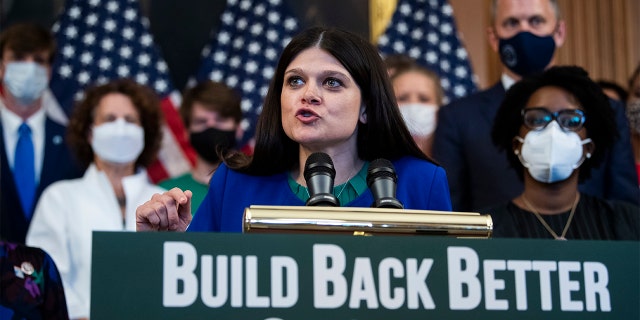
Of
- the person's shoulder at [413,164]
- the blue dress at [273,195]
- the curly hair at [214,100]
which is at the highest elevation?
the curly hair at [214,100]


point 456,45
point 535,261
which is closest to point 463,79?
point 456,45

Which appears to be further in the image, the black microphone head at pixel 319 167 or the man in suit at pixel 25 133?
the man in suit at pixel 25 133

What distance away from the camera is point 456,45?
7168mm

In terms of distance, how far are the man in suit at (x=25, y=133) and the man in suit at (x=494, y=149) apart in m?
2.40

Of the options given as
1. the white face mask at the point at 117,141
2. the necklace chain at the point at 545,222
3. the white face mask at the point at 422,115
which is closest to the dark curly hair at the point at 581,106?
the necklace chain at the point at 545,222

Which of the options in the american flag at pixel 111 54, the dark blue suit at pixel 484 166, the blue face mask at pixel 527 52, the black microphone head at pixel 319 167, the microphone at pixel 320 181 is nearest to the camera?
the microphone at pixel 320 181

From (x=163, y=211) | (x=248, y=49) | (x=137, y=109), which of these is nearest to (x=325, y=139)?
(x=163, y=211)

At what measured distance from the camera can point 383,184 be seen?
2322 mm

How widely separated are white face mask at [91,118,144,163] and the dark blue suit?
172 centimetres

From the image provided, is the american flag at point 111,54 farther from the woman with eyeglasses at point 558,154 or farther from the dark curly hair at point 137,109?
the woman with eyeglasses at point 558,154

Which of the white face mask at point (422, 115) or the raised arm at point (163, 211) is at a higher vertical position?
the white face mask at point (422, 115)

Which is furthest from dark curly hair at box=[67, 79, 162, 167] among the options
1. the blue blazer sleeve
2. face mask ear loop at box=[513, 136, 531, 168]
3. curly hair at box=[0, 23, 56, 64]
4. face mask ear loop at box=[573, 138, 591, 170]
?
the blue blazer sleeve

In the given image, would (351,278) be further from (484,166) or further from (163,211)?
(484,166)

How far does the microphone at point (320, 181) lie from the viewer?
2229 mm
